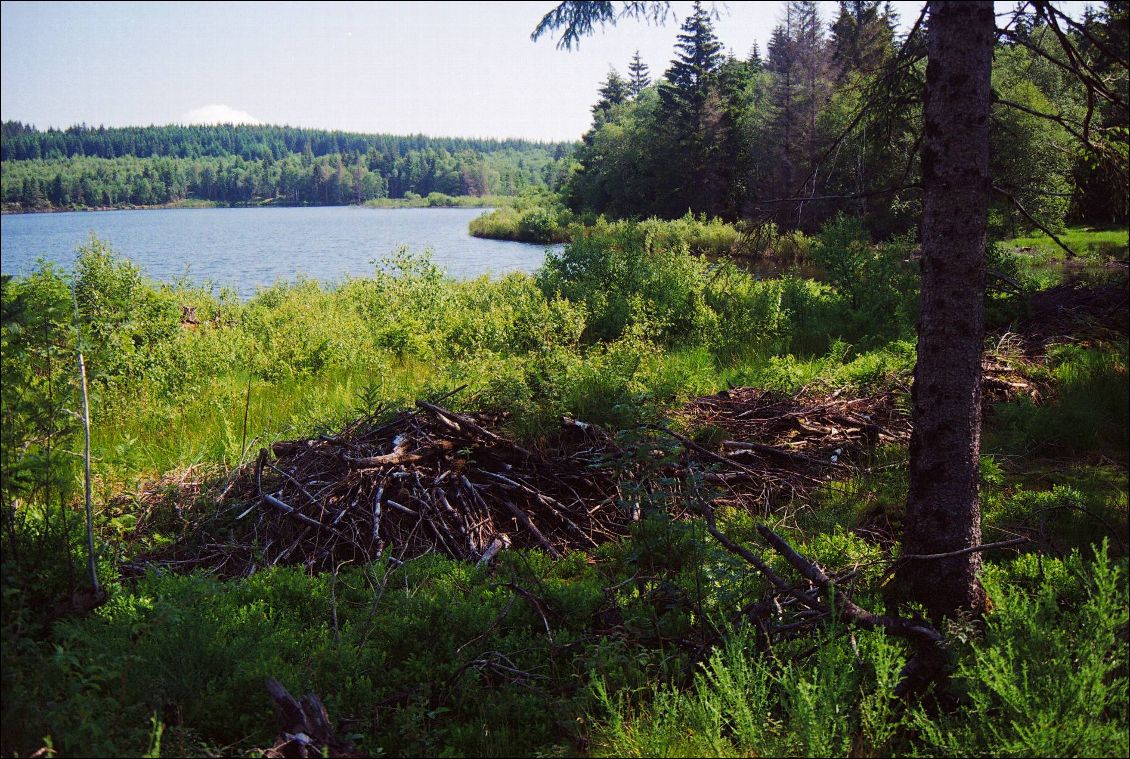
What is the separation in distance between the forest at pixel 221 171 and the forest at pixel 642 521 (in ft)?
326

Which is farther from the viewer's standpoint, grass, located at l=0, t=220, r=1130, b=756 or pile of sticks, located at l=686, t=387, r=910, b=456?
pile of sticks, located at l=686, t=387, r=910, b=456

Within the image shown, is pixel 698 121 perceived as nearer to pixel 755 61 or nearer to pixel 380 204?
pixel 755 61

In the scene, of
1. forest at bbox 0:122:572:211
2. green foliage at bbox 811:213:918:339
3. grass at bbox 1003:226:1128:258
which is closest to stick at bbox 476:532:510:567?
green foliage at bbox 811:213:918:339

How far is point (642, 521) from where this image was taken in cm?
468

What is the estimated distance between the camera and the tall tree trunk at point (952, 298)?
313 cm

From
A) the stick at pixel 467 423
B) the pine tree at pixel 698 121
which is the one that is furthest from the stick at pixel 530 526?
the pine tree at pixel 698 121

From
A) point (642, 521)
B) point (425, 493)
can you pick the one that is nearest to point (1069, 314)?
point (642, 521)

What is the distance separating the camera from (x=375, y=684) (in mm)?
3309

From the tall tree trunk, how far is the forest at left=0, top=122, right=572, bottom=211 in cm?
10299

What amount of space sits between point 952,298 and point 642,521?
228 cm

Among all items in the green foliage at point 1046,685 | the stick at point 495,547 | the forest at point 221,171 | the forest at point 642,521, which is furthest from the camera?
the forest at point 221,171

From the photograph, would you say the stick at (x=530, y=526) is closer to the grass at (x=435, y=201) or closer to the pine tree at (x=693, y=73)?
the pine tree at (x=693, y=73)

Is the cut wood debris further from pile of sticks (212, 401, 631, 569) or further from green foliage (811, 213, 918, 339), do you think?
green foliage (811, 213, 918, 339)

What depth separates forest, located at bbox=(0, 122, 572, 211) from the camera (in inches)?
4222
